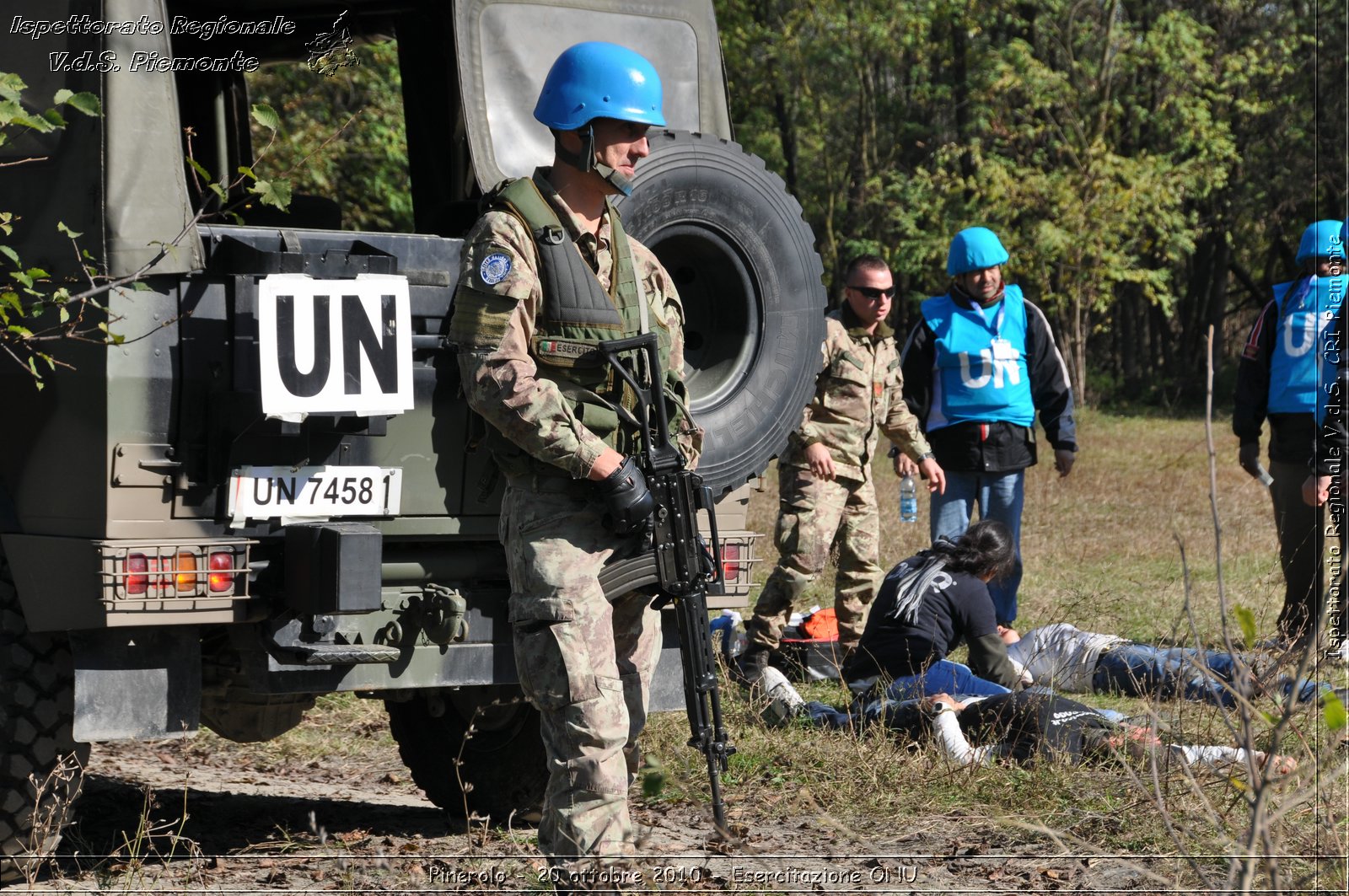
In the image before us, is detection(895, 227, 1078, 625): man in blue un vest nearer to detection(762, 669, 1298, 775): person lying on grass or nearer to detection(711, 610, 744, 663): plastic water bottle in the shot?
detection(711, 610, 744, 663): plastic water bottle

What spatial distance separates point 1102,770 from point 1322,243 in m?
3.17

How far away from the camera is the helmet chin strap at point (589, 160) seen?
3.78 m

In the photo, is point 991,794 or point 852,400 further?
point 852,400

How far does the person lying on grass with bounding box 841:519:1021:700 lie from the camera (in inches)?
230

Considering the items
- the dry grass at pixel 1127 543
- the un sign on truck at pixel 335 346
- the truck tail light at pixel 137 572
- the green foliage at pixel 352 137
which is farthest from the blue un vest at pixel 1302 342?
the green foliage at pixel 352 137

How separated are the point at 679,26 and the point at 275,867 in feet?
9.29

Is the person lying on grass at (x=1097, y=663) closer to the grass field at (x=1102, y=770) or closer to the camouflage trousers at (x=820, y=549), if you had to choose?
the grass field at (x=1102, y=770)

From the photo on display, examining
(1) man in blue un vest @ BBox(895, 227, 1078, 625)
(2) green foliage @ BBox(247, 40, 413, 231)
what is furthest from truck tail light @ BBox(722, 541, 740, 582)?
(2) green foliage @ BBox(247, 40, 413, 231)

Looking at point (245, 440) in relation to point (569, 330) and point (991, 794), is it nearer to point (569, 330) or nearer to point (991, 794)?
point (569, 330)

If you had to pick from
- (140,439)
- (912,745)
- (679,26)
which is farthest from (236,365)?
(912,745)

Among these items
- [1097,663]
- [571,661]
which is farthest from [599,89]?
[1097,663]

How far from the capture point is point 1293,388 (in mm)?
7316

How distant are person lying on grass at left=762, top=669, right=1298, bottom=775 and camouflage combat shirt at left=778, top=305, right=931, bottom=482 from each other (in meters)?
1.73

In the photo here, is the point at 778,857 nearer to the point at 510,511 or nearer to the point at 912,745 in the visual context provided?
the point at 912,745
